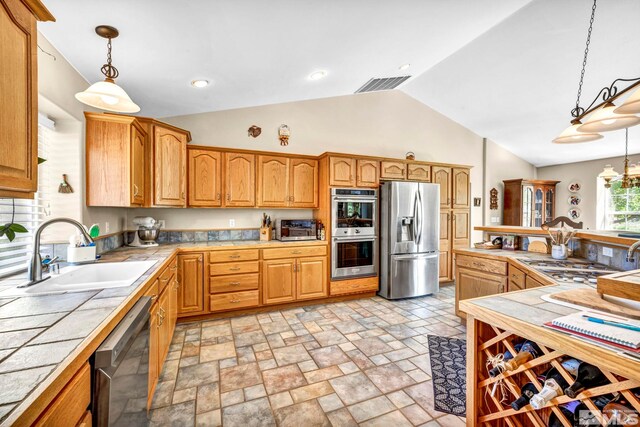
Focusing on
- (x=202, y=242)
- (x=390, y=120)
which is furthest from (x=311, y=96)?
(x=202, y=242)

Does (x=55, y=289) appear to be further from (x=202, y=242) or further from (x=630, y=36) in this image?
(x=630, y=36)

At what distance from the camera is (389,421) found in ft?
5.50

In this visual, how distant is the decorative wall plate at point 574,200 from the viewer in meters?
5.96

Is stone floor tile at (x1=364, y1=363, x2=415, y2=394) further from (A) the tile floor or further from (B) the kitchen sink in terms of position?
(B) the kitchen sink

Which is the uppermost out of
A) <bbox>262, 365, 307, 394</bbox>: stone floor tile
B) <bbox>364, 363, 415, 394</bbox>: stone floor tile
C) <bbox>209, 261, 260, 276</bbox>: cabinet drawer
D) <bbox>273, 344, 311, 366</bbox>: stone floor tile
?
<bbox>209, 261, 260, 276</bbox>: cabinet drawer

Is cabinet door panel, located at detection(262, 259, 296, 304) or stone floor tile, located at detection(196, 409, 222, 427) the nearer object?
stone floor tile, located at detection(196, 409, 222, 427)

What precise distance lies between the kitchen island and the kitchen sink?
181 centimetres

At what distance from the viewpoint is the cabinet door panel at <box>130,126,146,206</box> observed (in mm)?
2475

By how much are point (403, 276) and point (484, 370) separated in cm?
264

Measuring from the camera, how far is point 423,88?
457cm

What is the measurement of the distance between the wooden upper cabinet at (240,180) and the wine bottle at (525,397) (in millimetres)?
3177

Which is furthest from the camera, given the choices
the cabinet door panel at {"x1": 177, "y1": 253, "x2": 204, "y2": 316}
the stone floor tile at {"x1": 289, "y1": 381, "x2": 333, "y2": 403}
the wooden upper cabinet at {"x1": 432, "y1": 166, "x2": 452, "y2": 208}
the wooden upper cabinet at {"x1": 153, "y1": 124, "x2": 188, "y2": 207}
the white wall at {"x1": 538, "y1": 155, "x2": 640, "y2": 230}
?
the white wall at {"x1": 538, "y1": 155, "x2": 640, "y2": 230}

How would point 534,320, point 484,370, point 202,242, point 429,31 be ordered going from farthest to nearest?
point 202,242, point 429,31, point 484,370, point 534,320

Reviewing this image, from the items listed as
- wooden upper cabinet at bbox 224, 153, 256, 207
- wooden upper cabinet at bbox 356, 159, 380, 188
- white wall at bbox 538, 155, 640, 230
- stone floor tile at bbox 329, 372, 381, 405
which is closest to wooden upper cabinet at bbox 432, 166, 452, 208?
wooden upper cabinet at bbox 356, 159, 380, 188
